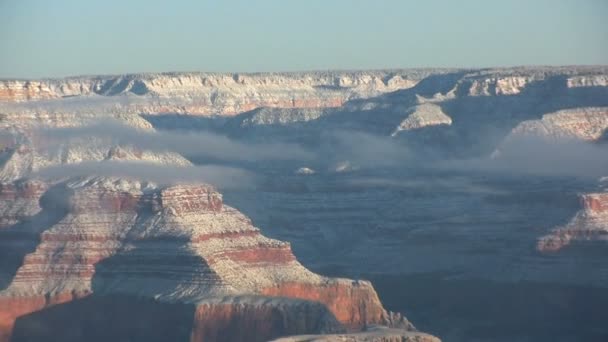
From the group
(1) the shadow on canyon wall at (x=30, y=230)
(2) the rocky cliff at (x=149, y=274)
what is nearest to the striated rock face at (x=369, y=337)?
(2) the rocky cliff at (x=149, y=274)

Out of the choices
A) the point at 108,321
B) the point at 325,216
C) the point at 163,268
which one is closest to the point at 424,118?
the point at 325,216

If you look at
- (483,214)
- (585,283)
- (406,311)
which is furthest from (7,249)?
(483,214)

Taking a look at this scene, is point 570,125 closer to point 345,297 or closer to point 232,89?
point 232,89

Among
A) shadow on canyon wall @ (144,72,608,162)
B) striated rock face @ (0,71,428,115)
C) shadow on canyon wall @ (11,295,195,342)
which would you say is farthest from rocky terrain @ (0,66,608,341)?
striated rock face @ (0,71,428,115)

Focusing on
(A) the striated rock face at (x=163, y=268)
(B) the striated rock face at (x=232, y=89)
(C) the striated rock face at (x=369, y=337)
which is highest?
(B) the striated rock face at (x=232, y=89)

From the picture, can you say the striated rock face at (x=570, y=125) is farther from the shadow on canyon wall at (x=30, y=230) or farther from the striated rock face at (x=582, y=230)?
the shadow on canyon wall at (x=30, y=230)
